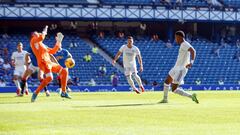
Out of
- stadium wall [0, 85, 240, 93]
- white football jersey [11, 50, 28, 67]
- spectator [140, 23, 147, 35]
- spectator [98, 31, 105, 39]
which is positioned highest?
spectator [140, 23, 147, 35]

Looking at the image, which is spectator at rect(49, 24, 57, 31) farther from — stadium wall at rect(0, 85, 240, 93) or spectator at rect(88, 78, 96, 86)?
stadium wall at rect(0, 85, 240, 93)

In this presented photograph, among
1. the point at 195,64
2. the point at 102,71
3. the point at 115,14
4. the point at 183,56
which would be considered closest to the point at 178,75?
the point at 183,56

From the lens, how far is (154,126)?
11.5 meters

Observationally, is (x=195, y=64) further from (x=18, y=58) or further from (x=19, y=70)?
(x=18, y=58)

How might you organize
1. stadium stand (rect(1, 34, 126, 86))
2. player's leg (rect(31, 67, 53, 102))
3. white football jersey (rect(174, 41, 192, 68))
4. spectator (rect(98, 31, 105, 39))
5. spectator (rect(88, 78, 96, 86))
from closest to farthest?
1. white football jersey (rect(174, 41, 192, 68))
2. player's leg (rect(31, 67, 53, 102))
3. spectator (rect(88, 78, 96, 86))
4. stadium stand (rect(1, 34, 126, 86))
5. spectator (rect(98, 31, 105, 39))

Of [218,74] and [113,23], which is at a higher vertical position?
[113,23]

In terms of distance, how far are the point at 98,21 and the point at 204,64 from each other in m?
9.32

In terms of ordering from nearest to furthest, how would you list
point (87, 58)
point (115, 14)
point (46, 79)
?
point (46, 79), point (87, 58), point (115, 14)

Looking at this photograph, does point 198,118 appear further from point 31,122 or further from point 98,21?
point 98,21

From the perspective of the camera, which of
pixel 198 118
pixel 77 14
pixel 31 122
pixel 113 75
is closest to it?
pixel 31 122

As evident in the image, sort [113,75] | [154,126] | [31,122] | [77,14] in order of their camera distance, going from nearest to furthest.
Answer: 1. [154,126]
2. [31,122]
3. [113,75]
4. [77,14]

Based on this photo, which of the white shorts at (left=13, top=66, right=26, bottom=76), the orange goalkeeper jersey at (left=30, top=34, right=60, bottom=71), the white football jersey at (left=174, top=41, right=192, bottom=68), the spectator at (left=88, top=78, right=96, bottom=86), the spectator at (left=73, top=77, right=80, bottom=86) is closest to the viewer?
the white football jersey at (left=174, top=41, right=192, bottom=68)

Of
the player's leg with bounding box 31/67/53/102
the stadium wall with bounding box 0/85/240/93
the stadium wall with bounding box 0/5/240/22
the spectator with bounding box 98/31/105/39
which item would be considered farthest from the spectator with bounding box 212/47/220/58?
the player's leg with bounding box 31/67/53/102

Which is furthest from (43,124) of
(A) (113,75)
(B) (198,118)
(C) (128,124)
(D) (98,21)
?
(D) (98,21)
